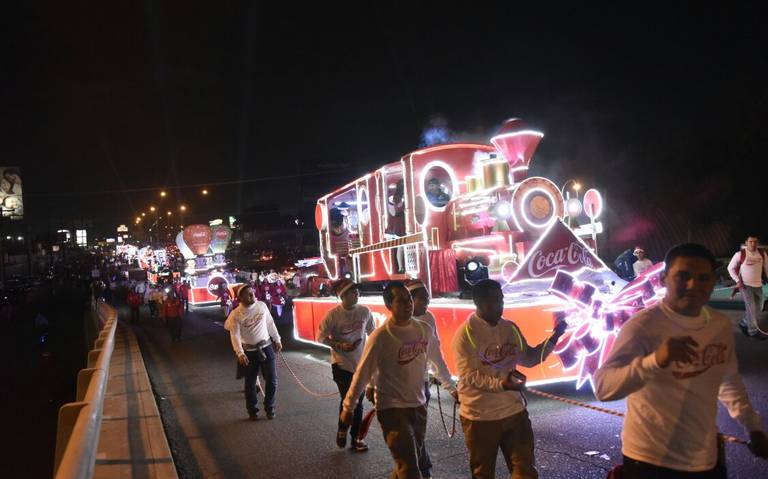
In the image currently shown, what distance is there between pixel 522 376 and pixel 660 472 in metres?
1.12

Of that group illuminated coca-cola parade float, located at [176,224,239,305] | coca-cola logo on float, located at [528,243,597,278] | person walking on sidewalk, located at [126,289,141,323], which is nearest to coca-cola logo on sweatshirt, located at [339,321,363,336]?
coca-cola logo on float, located at [528,243,597,278]

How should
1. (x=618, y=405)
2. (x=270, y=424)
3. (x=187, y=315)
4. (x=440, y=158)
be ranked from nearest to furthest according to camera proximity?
1. (x=618, y=405)
2. (x=270, y=424)
3. (x=440, y=158)
4. (x=187, y=315)

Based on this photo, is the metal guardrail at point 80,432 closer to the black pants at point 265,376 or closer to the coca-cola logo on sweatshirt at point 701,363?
the black pants at point 265,376

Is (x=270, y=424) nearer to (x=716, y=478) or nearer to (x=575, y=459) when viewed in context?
(x=575, y=459)

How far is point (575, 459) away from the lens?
5215 mm

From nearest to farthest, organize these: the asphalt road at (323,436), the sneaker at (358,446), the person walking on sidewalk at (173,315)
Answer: the asphalt road at (323,436)
the sneaker at (358,446)
the person walking on sidewalk at (173,315)

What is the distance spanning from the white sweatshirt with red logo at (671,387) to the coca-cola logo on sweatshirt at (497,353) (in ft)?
3.99

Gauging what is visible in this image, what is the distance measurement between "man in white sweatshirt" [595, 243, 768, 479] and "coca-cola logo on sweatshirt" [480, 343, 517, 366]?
1.21 metres

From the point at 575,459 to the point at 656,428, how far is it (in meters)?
2.90

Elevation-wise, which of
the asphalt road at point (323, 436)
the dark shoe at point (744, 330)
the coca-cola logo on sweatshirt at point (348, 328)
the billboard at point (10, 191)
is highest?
the billboard at point (10, 191)

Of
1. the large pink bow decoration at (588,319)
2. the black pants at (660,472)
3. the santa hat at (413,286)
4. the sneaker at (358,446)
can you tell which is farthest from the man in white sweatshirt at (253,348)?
the black pants at (660,472)

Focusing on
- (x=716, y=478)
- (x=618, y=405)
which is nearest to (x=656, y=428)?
(x=716, y=478)

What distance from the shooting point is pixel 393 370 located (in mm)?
4309

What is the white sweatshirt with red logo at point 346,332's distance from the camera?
615 cm
